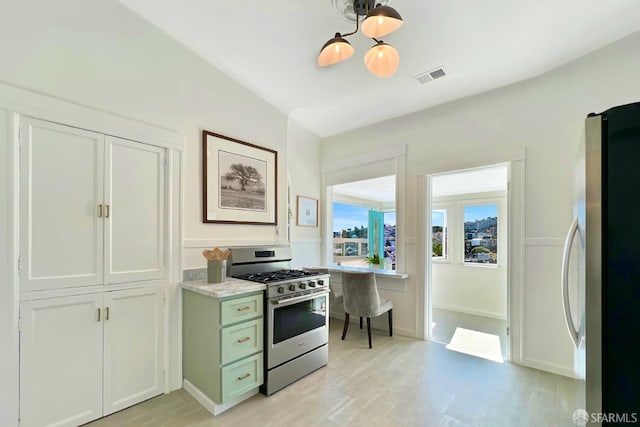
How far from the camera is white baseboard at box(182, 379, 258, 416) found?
2.07 metres

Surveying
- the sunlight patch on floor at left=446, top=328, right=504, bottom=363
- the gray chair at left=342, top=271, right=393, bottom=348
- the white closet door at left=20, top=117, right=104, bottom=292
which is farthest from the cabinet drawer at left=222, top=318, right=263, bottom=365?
the sunlight patch on floor at left=446, top=328, right=504, bottom=363

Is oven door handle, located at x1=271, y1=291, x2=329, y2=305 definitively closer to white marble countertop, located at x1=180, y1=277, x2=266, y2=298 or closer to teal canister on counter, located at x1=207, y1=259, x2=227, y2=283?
white marble countertop, located at x1=180, y1=277, x2=266, y2=298

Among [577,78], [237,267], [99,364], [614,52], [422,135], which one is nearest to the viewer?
[99,364]

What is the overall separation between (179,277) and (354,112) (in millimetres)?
2792

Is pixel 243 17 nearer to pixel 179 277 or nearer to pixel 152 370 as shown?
pixel 179 277

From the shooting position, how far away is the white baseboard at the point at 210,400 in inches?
81.5

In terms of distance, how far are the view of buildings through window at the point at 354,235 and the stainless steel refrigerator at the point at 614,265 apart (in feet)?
12.4

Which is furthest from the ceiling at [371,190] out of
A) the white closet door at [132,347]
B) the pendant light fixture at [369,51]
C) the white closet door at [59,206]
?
the white closet door at [59,206]

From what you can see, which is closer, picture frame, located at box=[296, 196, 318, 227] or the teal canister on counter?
the teal canister on counter

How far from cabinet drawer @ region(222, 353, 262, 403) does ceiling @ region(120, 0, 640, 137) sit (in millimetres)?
2654

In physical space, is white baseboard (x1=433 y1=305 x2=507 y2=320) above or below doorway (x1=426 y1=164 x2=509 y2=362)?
below

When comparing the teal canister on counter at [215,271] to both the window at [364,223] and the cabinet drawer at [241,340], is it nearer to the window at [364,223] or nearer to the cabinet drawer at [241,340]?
the cabinet drawer at [241,340]

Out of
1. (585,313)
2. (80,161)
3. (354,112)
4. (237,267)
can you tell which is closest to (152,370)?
(237,267)

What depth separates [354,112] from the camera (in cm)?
362
